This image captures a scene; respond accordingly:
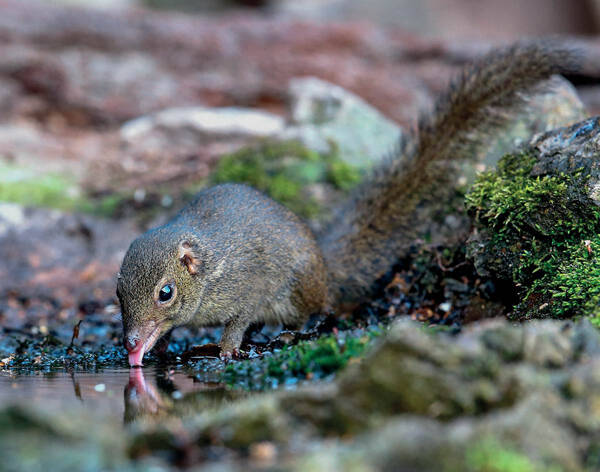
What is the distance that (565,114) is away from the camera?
6414mm

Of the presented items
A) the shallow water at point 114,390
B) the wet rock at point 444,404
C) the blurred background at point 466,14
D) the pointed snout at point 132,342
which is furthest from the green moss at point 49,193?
the blurred background at point 466,14

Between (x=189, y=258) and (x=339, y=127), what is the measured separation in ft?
16.4

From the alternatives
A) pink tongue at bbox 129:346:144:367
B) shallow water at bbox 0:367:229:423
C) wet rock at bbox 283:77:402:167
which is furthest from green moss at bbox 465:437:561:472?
wet rock at bbox 283:77:402:167

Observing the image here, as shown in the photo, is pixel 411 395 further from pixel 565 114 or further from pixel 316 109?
pixel 316 109

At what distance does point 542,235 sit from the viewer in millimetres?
4988

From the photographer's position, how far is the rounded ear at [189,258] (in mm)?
5641

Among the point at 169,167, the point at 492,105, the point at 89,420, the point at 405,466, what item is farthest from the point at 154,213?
the point at 405,466

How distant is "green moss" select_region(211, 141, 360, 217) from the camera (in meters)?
8.93

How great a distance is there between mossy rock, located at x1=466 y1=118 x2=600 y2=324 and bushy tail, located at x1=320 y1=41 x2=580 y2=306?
0.70 m

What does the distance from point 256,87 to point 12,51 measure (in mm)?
4447

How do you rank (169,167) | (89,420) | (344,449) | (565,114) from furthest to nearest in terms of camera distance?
(169,167) → (565,114) → (89,420) → (344,449)

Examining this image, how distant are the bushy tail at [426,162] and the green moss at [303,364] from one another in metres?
2.20

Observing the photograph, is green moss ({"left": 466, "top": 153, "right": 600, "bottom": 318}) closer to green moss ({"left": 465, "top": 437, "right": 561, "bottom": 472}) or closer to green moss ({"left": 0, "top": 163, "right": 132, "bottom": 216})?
green moss ({"left": 465, "top": 437, "right": 561, "bottom": 472})

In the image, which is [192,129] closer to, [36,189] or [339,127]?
[339,127]
